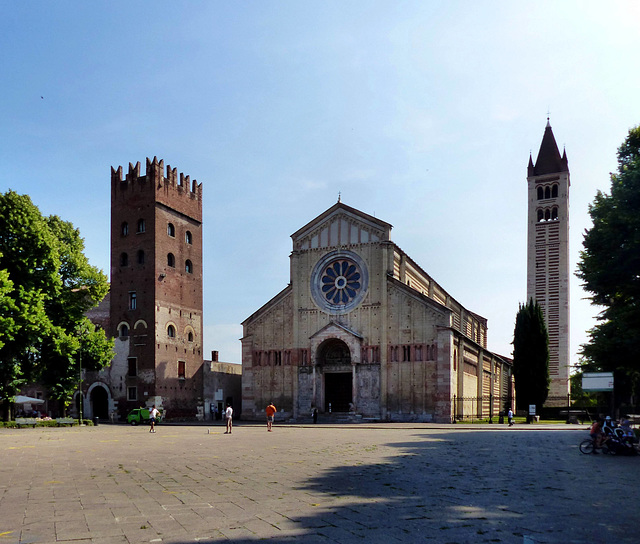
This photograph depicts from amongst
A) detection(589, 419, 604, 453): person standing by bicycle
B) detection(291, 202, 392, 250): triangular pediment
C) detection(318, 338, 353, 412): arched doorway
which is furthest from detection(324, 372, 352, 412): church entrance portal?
detection(589, 419, 604, 453): person standing by bicycle

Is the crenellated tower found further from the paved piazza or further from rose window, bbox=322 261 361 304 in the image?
the paved piazza

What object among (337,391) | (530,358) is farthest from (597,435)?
(530,358)

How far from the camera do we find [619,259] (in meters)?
25.6

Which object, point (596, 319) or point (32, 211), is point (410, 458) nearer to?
point (596, 319)

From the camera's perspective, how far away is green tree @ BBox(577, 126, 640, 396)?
24.9 metres

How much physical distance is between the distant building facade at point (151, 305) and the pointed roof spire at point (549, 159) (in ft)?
148

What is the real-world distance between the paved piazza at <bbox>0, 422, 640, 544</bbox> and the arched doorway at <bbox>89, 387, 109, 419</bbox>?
3679 cm

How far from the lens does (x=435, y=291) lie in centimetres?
6391

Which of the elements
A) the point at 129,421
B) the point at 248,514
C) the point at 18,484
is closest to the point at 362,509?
the point at 248,514

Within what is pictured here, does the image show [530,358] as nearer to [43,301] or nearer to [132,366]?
[132,366]

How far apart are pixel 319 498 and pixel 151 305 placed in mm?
44652

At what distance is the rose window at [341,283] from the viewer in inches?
2023

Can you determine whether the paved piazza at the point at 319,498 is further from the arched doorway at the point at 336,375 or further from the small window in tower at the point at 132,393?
the small window in tower at the point at 132,393

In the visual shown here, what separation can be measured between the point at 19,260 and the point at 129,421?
62.6ft
